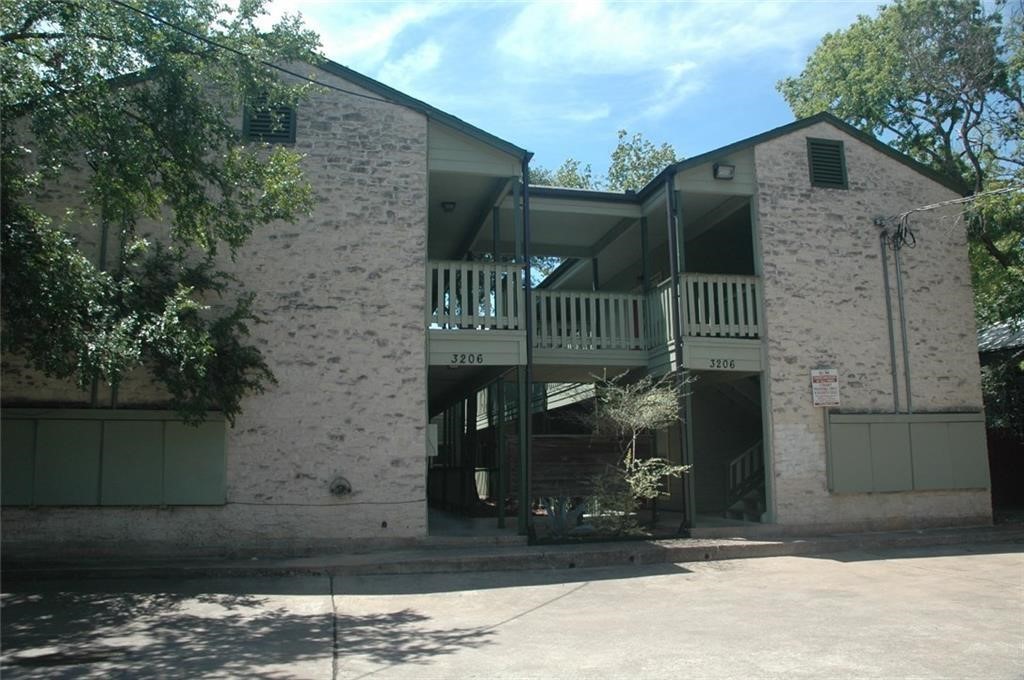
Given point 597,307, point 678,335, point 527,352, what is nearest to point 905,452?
point 678,335

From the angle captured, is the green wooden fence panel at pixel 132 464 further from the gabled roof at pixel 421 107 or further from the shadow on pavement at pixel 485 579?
the gabled roof at pixel 421 107

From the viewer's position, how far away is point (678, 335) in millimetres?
12773

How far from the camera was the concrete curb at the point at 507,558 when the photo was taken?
9594 mm

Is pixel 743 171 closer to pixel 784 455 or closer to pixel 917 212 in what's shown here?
pixel 917 212

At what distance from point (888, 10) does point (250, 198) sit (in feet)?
58.2

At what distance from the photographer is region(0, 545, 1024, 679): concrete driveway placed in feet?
19.5

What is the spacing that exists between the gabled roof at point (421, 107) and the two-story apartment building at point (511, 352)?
0.04m

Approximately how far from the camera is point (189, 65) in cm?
915

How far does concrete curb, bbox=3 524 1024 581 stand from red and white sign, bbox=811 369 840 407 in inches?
84.4

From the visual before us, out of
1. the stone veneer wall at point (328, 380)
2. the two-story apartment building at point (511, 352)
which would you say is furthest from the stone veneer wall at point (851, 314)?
the stone veneer wall at point (328, 380)

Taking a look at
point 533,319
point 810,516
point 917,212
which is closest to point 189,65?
point 533,319

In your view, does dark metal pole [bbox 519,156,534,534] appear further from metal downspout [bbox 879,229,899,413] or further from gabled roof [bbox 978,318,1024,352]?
gabled roof [bbox 978,318,1024,352]

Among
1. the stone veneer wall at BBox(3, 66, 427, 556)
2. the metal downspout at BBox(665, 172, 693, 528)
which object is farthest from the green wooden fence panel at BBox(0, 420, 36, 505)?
the metal downspout at BBox(665, 172, 693, 528)

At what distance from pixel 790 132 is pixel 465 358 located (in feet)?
23.2
